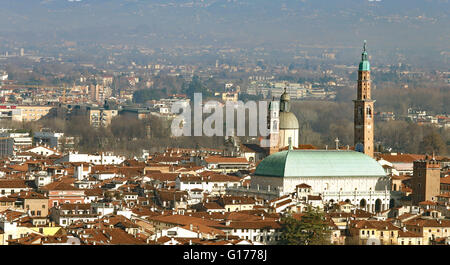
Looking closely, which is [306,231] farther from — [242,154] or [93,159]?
[93,159]

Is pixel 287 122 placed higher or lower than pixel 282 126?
higher

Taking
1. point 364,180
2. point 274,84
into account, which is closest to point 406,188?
point 364,180

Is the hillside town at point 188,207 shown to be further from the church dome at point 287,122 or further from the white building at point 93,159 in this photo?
the church dome at point 287,122

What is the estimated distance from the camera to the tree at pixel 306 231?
21.9 meters

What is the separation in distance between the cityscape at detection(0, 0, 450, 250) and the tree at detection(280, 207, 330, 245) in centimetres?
4

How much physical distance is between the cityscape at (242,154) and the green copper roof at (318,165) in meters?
0.05

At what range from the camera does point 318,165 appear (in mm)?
33094

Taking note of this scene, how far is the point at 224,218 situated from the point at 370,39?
13340 cm

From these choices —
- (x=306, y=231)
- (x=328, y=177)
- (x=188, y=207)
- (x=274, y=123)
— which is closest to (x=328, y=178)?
(x=328, y=177)

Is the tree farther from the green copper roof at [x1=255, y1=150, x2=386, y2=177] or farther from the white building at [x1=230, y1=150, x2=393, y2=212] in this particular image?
the green copper roof at [x1=255, y1=150, x2=386, y2=177]

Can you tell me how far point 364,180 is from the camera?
33.4 meters

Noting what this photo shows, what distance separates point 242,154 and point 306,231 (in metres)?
28.0

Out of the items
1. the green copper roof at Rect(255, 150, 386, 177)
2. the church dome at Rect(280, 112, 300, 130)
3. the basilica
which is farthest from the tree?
the church dome at Rect(280, 112, 300, 130)

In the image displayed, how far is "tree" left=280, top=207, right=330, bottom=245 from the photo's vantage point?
21.9 meters
